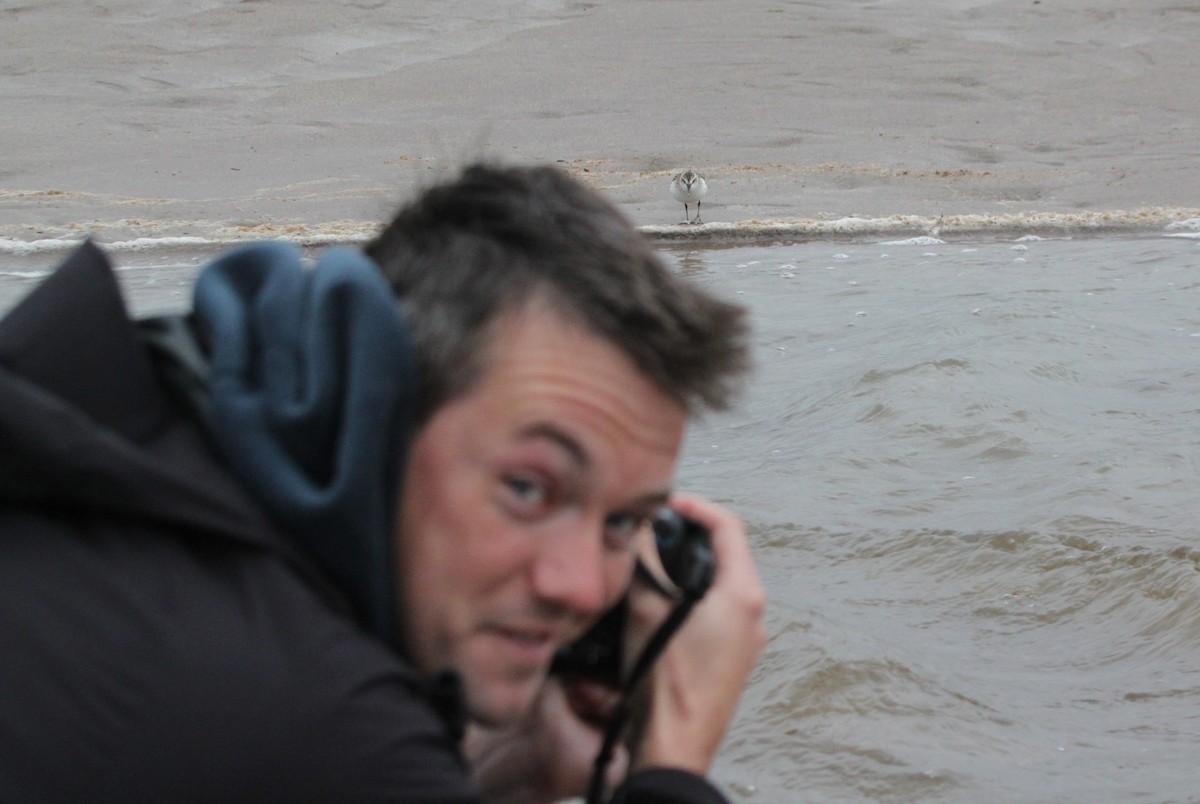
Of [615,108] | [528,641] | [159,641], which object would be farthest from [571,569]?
[615,108]

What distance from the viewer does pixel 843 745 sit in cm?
321

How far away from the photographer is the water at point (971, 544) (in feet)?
10.5

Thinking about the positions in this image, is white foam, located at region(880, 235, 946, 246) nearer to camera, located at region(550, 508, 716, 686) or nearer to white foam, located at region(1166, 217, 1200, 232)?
white foam, located at region(1166, 217, 1200, 232)

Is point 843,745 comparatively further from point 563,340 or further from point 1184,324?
point 1184,324

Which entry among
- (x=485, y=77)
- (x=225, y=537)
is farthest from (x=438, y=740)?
(x=485, y=77)

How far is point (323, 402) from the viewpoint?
1.27 metres

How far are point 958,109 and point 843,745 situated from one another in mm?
14316

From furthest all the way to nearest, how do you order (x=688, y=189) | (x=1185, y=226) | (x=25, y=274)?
(x=688, y=189) < (x=1185, y=226) < (x=25, y=274)

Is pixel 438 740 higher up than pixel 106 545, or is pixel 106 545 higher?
pixel 106 545

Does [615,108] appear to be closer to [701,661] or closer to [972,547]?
[972,547]

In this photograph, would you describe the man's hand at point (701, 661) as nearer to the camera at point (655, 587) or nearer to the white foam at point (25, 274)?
the camera at point (655, 587)

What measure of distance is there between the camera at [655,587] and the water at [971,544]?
4.00 feet

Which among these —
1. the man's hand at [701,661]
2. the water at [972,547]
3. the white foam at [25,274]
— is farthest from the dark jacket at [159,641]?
the white foam at [25,274]

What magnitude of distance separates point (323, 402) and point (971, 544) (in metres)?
3.35
